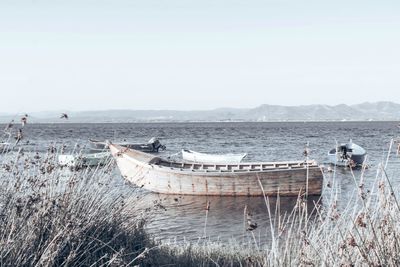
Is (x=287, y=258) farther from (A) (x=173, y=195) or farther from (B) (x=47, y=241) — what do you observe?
(A) (x=173, y=195)

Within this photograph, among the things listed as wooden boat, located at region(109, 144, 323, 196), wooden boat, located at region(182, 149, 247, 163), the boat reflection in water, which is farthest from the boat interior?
wooden boat, located at region(182, 149, 247, 163)

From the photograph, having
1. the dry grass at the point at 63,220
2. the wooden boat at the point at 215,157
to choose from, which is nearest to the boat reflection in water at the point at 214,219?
the dry grass at the point at 63,220

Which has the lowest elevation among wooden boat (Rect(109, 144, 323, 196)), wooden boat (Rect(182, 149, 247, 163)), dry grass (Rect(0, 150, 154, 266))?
wooden boat (Rect(182, 149, 247, 163))

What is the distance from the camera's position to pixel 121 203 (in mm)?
8633

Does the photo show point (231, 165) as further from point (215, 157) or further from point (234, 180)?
point (215, 157)

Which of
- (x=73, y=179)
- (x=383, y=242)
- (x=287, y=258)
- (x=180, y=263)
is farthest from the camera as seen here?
(x=180, y=263)

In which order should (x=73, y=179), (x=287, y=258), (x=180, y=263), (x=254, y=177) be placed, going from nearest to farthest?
(x=287, y=258) → (x=73, y=179) → (x=180, y=263) → (x=254, y=177)

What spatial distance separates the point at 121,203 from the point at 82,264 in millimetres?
1945

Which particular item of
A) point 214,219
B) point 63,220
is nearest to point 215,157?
point 214,219

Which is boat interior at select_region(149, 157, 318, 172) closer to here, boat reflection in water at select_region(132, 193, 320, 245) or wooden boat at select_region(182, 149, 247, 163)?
boat reflection in water at select_region(132, 193, 320, 245)

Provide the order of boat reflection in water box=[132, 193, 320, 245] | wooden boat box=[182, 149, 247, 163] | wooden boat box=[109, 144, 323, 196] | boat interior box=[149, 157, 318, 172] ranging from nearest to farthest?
boat reflection in water box=[132, 193, 320, 245] → wooden boat box=[109, 144, 323, 196] → boat interior box=[149, 157, 318, 172] → wooden boat box=[182, 149, 247, 163]

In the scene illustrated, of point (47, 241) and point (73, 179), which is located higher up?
point (73, 179)

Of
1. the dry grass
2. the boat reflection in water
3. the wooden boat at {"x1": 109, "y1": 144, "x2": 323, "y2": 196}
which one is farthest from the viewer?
the wooden boat at {"x1": 109, "y1": 144, "x2": 323, "y2": 196}

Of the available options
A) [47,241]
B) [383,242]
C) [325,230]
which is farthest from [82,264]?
[383,242]
